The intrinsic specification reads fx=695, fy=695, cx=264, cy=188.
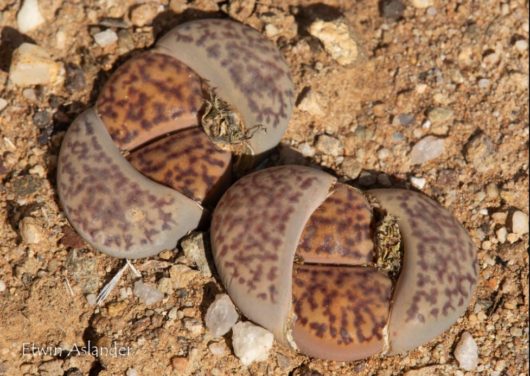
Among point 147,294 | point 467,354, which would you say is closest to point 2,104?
point 147,294

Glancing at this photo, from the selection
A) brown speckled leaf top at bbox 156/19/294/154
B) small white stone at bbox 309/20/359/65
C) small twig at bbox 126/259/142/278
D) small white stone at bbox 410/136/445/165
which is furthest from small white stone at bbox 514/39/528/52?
small twig at bbox 126/259/142/278

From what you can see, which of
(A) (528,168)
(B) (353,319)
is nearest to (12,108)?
(B) (353,319)

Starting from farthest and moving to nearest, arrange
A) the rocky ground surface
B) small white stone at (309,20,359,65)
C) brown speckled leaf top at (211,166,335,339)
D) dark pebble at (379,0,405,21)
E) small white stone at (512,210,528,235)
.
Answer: dark pebble at (379,0,405,21), small white stone at (309,20,359,65), small white stone at (512,210,528,235), the rocky ground surface, brown speckled leaf top at (211,166,335,339)

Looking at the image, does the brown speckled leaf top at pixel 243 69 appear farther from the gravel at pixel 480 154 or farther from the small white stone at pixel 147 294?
the gravel at pixel 480 154

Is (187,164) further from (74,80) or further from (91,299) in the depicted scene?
(74,80)

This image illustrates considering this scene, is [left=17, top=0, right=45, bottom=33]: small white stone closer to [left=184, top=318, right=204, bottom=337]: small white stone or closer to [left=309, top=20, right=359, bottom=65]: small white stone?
[left=309, top=20, right=359, bottom=65]: small white stone

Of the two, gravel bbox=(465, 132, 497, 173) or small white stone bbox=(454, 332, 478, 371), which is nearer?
small white stone bbox=(454, 332, 478, 371)

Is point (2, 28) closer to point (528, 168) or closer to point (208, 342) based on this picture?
point (208, 342)

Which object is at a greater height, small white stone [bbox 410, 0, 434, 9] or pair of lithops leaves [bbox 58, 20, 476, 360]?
small white stone [bbox 410, 0, 434, 9]
